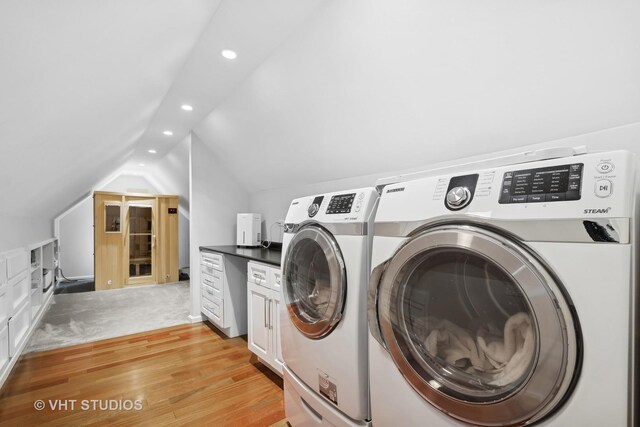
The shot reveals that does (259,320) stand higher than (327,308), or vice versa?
(327,308)

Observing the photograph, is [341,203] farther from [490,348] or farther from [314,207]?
[490,348]

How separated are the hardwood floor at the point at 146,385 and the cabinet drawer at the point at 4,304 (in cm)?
46

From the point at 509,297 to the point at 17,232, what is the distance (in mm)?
3739

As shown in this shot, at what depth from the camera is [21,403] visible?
6.05ft

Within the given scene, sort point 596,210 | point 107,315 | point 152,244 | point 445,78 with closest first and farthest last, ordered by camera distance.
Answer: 1. point 596,210
2. point 445,78
3. point 107,315
4. point 152,244

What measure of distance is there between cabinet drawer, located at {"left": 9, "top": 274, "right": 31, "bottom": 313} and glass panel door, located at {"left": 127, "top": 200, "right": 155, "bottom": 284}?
2504 mm

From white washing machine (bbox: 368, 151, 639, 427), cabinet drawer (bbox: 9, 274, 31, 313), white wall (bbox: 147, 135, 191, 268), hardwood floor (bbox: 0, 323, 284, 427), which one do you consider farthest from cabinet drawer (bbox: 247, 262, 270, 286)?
white wall (bbox: 147, 135, 191, 268)

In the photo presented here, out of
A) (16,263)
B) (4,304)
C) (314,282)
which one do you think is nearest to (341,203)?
(314,282)

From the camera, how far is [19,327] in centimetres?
261

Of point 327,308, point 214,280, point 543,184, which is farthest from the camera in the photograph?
point 214,280

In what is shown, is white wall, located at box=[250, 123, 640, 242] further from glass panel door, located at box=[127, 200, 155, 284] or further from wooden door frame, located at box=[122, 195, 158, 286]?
glass panel door, located at box=[127, 200, 155, 284]

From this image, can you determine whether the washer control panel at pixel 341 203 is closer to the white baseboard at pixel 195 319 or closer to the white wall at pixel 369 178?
the white wall at pixel 369 178

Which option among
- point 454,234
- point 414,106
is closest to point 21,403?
point 454,234

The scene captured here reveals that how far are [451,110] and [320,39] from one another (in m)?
0.86
